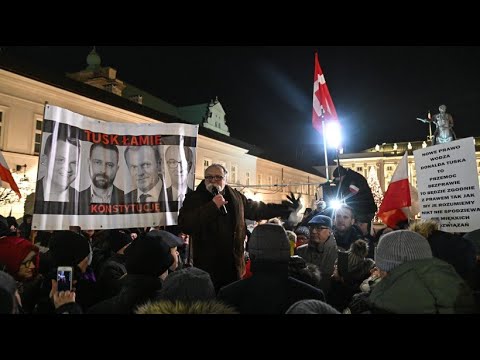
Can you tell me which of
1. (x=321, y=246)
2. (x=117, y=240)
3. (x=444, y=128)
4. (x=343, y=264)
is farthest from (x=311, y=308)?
(x=444, y=128)

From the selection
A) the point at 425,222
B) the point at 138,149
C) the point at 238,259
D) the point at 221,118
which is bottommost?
the point at 238,259

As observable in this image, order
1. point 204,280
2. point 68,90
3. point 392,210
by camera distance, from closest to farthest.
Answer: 1. point 204,280
2. point 392,210
3. point 68,90

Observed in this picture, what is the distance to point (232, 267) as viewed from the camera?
405 cm

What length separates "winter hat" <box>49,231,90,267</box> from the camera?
3.38 metres

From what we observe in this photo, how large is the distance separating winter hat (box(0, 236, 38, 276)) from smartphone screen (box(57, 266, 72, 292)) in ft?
3.49

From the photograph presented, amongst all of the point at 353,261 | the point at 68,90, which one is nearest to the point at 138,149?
the point at 353,261

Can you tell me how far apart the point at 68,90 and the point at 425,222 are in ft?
73.6

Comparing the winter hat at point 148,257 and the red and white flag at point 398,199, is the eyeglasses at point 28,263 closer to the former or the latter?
the winter hat at point 148,257

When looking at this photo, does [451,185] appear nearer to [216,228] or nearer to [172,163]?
[216,228]

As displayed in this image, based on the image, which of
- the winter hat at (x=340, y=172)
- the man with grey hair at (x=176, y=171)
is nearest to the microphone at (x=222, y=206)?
the man with grey hair at (x=176, y=171)

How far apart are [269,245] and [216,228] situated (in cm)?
139

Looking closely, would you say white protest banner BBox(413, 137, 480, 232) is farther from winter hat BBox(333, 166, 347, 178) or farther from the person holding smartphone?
winter hat BBox(333, 166, 347, 178)

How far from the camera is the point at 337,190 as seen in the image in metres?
6.47

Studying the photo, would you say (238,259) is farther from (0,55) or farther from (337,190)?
(0,55)
